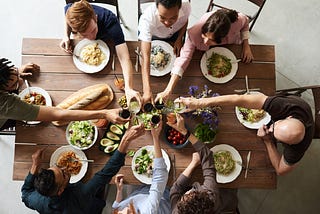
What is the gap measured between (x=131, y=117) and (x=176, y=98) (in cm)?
A: 37

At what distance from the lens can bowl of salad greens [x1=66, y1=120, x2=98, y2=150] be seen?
249 centimetres

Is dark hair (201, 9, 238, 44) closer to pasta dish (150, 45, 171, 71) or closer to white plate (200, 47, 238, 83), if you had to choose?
white plate (200, 47, 238, 83)

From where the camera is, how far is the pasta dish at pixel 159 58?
260 centimetres

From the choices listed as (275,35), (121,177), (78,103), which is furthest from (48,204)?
(275,35)

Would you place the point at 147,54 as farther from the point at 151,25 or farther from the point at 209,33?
the point at 209,33

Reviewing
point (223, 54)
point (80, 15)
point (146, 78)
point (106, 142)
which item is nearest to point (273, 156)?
point (223, 54)

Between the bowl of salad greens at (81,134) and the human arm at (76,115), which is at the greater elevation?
the human arm at (76,115)

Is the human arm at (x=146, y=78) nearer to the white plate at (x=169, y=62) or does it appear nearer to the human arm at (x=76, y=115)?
the white plate at (x=169, y=62)

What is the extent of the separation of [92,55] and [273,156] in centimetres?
150

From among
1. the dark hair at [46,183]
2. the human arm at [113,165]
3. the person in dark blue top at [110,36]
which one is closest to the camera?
the dark hair at [46,183]

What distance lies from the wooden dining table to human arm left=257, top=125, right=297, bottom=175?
4cm

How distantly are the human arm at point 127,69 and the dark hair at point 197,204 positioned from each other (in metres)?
0.75

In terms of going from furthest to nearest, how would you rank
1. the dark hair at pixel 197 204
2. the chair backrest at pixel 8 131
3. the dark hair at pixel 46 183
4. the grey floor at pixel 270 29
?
the grey floor at pixel 270 29 < the chair backrest at pixel 8 131 < the dark hair at pixel 46 183 < the dark hair at pixel 197 204

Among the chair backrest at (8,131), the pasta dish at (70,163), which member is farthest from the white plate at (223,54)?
the chair backrest at (8,131)
